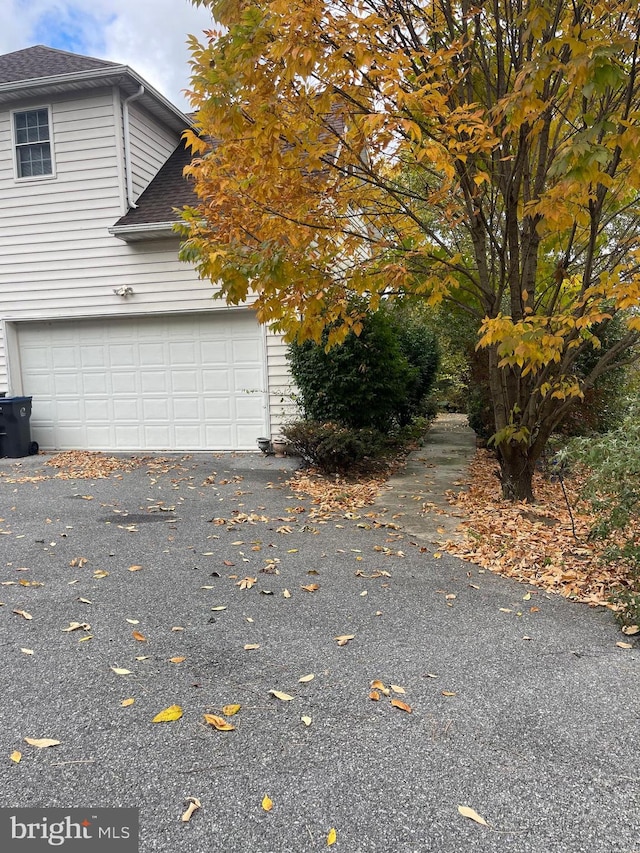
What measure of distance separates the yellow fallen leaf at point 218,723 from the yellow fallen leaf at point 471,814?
3.01ft

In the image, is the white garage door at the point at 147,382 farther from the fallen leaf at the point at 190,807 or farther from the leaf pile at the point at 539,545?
the fallen leaf at the point at 190,807

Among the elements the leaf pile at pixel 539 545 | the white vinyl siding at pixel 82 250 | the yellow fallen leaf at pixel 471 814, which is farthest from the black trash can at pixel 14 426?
the yellow fallen leaf at pixel 471 814

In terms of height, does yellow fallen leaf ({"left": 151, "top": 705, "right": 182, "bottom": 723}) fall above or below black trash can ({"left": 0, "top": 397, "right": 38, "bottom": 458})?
below

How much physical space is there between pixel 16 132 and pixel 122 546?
8324mm

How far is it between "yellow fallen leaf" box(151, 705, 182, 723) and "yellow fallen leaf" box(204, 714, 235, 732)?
4.8 inches

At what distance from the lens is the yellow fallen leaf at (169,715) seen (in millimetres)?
2393

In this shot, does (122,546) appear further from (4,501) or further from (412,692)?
(412,692)

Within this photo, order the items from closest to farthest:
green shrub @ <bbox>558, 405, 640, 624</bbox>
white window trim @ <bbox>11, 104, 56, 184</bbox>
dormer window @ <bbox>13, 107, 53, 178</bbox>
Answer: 1. green shrub @ <bbox>558, 405, 640, 624</bbox>
2. white window trim @ <bbox>11, 104, 56, 184</bbox>
3. dormer window @ <bbox>13, 107, 53, 178</bbox>

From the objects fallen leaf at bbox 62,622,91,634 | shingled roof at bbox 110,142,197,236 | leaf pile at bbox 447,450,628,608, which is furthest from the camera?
shingled roof at bbox 110,142,197,236

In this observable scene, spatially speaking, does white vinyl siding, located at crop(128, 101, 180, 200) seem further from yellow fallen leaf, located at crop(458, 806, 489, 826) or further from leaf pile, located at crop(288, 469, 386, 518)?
yellow fallen leaf, located at crop(458, 806, 489, 826)

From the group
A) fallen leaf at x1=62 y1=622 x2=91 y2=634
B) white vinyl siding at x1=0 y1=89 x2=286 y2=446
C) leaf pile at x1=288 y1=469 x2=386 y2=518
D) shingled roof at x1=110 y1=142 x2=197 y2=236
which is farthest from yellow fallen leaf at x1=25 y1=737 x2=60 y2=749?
→ shingled roof at x1=110 y1=142 x2=197 y2=236

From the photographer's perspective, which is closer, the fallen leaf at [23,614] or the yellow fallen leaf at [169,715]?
the yellow fallen leaf at [169,715]

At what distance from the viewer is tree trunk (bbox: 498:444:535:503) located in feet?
19.1

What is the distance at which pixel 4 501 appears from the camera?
6461mm
